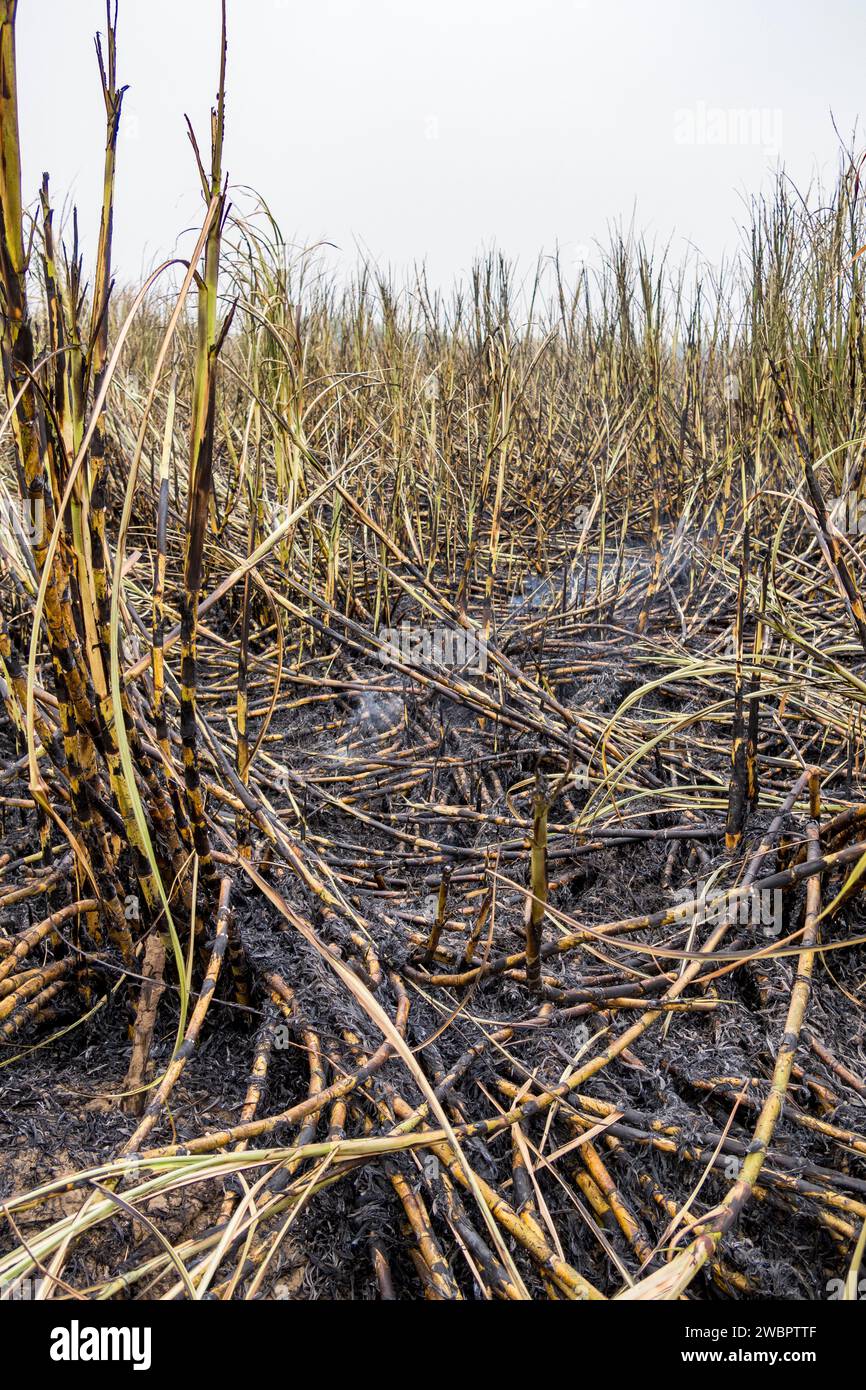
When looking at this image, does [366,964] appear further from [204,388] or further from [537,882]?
[204,388]

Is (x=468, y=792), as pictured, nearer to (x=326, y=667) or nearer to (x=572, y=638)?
(x=326, y=667)

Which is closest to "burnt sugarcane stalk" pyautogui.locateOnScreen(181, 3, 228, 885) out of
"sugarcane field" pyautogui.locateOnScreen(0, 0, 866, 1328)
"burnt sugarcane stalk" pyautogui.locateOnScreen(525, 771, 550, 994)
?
"sugarcane field" pyautogui.locateOnScreen(0, 0, 866, 1328)

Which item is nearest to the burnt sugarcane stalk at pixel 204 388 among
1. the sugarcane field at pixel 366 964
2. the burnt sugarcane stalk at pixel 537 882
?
the sugarcane field at pixel 366 964

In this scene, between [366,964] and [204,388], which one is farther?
[366,964]

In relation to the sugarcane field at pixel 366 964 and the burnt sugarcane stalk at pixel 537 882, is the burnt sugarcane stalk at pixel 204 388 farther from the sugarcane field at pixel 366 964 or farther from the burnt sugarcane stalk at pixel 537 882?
the burnt sugarcane stalk at pixel 537 882

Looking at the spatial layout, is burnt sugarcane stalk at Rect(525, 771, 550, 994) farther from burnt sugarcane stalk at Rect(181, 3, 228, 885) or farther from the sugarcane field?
burnt sugarcane stalk at Rect(181, 3, 228, 885)

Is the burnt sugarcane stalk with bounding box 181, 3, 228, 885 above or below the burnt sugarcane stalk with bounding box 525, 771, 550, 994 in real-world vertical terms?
above

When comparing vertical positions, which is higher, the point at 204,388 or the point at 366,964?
the point at 204,388

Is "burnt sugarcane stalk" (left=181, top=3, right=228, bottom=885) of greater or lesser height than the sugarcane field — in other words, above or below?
above

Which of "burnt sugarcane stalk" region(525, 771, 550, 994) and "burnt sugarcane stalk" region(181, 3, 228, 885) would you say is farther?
"burnt sugarcane stalk" region(525, 771, 550, 994)

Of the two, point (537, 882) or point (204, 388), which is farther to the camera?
point (537, 882)

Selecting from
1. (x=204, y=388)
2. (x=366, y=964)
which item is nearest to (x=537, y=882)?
(x=366, y=964)
